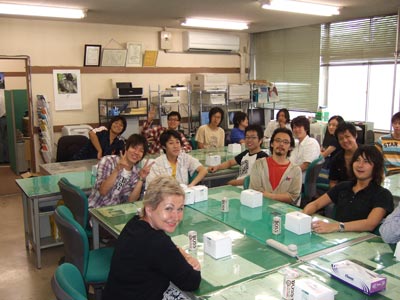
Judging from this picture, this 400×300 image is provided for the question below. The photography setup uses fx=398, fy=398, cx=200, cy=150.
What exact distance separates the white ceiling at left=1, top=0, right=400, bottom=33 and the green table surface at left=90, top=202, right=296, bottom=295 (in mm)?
3212

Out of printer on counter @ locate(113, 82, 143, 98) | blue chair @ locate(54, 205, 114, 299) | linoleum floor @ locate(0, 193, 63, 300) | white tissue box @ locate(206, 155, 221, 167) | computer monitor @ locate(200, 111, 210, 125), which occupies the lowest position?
linoleum floor @ locate(0, 193, 63, 300)

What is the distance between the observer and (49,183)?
377 cm

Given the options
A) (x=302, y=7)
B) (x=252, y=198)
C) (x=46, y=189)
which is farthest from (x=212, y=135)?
(x=252, y=198)

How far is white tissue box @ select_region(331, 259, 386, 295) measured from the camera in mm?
1674

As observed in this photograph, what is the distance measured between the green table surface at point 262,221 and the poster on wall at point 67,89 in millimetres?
4049

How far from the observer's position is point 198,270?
1782 mm

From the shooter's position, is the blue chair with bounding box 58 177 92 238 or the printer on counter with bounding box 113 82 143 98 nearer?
the blue chair with bounding box 58 177 92 238

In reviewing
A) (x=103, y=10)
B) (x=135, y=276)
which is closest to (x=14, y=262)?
(x=135, y=276)

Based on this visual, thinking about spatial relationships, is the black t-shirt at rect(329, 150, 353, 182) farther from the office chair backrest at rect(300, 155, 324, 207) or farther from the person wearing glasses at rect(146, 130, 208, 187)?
the person wearing glasses at rect(146, 130, 208, 187)

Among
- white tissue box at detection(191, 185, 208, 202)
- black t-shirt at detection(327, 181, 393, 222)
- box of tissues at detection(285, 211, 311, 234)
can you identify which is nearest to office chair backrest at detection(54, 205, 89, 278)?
white tissue box at detection(191, 185, 208, 202)

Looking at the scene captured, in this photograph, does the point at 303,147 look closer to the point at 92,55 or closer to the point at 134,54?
the point at 134,54

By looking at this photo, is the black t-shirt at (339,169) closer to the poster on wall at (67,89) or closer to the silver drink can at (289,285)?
the silver drink can at (289,285)

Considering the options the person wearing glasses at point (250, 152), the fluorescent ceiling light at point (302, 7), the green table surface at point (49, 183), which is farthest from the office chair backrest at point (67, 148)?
the fluorescent ceiling light at point (302, 7)

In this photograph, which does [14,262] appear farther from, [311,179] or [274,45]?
[274,45]
